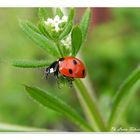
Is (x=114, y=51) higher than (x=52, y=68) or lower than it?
higher

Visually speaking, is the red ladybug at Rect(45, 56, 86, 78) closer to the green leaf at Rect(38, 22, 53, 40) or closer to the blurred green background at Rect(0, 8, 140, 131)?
the green leaf at Rect(38, 22, 53, 40)

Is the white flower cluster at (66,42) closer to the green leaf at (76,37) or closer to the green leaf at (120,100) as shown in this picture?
the green leaf at (76,37)

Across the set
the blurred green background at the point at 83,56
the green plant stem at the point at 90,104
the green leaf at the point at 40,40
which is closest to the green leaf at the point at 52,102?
the green plant stem at the point at 90,104

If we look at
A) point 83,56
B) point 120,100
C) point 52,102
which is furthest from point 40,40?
point 83,56

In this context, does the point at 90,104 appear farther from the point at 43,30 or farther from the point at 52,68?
the point at 43,30

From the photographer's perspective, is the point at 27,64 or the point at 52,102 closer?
the point at 27,64

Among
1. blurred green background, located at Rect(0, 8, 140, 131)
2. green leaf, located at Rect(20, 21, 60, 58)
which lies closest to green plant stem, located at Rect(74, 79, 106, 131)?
green leaf, located at Rect(20, 21, 60, 58)
